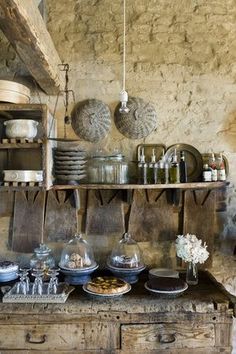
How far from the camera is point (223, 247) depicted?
216cm

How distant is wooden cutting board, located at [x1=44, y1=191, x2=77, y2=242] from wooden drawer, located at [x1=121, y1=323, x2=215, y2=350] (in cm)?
73

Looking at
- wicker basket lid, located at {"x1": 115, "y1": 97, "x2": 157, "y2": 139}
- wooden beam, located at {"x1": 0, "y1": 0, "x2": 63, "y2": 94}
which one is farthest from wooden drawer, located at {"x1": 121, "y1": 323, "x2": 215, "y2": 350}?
wooden beam, located at {"x1": 0, "y1": 0, "x2": 63, "y2": 94}

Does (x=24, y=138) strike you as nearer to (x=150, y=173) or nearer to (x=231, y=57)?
(x=150, y=173)

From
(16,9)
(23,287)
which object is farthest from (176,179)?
(16,9)

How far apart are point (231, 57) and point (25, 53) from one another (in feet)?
4.39

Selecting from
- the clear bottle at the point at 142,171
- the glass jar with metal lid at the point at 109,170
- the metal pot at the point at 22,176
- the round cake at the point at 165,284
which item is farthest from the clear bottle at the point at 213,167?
the metal pot at the point at 22,176

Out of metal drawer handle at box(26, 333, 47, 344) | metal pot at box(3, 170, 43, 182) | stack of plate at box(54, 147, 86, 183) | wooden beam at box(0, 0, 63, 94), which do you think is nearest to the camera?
wooden beam at box(0, 0, 63, 94)

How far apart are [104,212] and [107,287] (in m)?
0.55

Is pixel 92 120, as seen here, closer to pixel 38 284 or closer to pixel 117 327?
pixel 38 284

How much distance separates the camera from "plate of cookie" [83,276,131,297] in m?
1.68

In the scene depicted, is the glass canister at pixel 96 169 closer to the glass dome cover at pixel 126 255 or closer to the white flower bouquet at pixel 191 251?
the glass dome cover at pixel 126 255

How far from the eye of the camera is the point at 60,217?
84.1 inches

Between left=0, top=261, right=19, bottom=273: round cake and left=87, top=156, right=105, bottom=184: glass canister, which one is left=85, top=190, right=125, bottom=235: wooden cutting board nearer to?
left=87, top=156, right=105, bottom=184: glass canister

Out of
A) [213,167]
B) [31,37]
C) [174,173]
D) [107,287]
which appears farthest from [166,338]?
[31,37]
